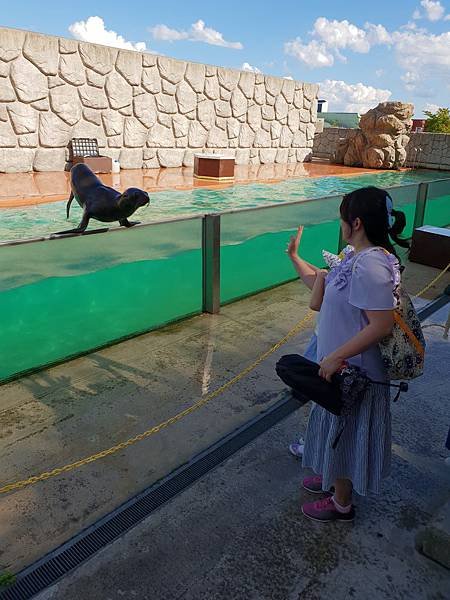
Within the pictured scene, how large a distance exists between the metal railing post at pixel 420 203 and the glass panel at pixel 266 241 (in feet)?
6.27

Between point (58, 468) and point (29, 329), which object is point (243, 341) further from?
point (58, 468)

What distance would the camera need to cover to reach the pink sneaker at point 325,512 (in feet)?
6.18

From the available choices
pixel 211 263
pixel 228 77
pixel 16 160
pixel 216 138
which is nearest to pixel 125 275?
pixel 211 263

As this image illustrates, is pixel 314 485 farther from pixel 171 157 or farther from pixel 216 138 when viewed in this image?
pixel 216 138

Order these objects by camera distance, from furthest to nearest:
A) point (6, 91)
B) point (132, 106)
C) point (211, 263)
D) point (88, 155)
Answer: point (132, 106), point (88, 155), point (6, 91), point (211, 263)

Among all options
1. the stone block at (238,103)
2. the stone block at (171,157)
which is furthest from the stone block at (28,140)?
the stone block at (238,103)

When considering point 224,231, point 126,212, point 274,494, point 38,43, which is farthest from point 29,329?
point 38,43

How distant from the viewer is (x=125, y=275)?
12.6 feet

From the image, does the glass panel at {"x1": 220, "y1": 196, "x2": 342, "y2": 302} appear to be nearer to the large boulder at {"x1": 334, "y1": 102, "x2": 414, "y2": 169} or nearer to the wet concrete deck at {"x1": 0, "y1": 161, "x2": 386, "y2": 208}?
the wet concrete deck at {"x1": 0, "y1": 161, "x2": 386, "y2": 208}

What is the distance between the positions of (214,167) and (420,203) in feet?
23.2

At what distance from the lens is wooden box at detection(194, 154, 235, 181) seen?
12867mm

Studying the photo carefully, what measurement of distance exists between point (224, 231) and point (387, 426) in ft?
9.01

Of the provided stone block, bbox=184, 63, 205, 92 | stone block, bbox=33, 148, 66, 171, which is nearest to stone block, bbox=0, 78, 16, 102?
stone block, bbox=33, 148, 66, 171

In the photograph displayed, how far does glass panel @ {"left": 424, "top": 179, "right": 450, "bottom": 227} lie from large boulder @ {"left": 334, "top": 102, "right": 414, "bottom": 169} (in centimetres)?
1164
